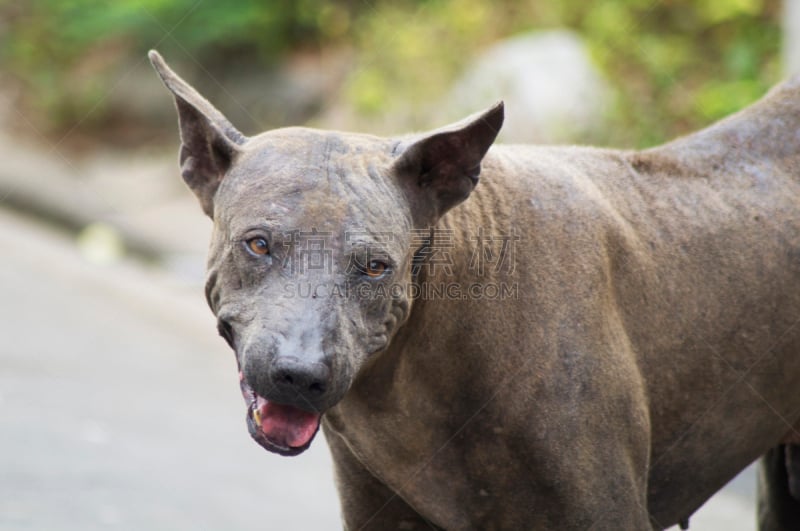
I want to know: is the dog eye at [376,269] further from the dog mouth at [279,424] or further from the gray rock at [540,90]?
the gray rock at [540,90]

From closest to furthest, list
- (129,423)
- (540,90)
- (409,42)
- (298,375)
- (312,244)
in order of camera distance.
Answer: (298,375) → (312,244) → (129,423) → (540,90) → (409,42)

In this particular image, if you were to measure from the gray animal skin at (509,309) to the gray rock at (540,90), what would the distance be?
21.4 ft

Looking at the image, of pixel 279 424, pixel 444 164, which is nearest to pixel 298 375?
pixel 279 424

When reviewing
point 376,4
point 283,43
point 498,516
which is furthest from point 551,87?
point 498,516

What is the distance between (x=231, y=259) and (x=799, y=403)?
240 centimetres

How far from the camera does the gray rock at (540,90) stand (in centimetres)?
1136

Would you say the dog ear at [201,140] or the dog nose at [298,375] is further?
the dog ear at [201,140]

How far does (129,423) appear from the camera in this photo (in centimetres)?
840

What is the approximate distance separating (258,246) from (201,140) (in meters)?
0.58

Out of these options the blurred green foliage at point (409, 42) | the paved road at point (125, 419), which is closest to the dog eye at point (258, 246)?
the paved road at point (125, 419)

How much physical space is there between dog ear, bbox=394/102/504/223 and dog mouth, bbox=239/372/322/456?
75 centimetres

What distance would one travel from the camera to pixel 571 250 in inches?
162

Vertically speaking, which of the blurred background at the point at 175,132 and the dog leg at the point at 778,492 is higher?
the dog leg at the point at 778,492

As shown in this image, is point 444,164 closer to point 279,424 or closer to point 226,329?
point 226,329
